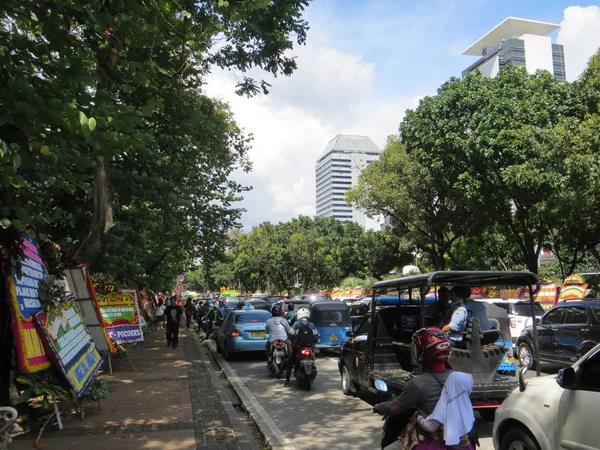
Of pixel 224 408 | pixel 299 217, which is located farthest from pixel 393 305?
pixel 299 217

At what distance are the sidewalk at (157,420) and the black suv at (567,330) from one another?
21.7 feet

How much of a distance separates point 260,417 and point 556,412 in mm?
5056

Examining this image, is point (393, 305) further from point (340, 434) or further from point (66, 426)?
point (66, 426)

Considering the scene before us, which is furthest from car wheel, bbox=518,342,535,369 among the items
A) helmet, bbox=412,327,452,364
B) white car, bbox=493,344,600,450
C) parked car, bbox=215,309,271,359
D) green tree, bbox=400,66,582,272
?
helmet, bbox=412,327,452,364

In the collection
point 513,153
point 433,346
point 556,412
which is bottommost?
point 556,412

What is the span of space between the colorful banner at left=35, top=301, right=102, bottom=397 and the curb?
264 cm

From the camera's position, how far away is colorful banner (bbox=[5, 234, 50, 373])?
6574mm

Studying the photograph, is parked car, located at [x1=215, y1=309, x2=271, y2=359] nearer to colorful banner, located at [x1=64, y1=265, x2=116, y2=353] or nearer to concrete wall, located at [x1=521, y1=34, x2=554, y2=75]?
colorful banner, located at [x1=64, y1=265, x2=116, y2=353]

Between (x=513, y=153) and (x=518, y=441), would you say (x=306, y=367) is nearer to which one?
(x=518, y=441)

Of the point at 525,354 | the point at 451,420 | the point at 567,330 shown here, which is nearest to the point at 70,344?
the point at 451,420

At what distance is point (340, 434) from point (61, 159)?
5.14 m

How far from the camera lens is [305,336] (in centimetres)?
1082

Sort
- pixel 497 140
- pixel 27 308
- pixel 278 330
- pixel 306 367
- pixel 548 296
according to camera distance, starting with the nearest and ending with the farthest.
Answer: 1. pixel 27 308
2. pixel 306 367
3. pixel 278 330
4. pixel 497 140
5. pixel 548 296

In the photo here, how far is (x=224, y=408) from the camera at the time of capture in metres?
9.07
